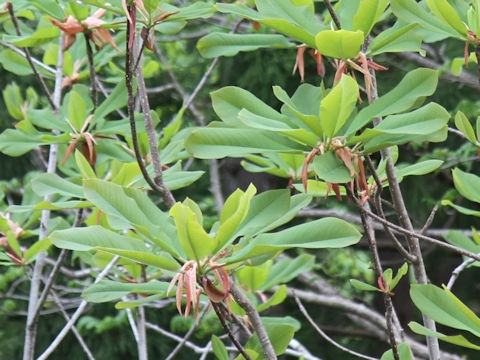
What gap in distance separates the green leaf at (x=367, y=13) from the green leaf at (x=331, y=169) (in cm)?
19

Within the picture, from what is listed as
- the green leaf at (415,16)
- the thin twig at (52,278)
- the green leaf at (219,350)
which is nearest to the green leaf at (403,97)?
the green leaf at (415,16)

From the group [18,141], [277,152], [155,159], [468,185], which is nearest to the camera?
[277,152]

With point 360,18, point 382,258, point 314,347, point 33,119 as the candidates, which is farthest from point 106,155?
point 382,258

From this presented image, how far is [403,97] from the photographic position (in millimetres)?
782

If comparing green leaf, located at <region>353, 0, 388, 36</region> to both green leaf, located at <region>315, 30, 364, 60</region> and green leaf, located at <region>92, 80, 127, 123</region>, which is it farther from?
green leaf, located at <region>92, 80, 127, 123</region>

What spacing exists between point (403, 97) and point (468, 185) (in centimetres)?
30

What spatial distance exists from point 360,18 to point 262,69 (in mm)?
2788

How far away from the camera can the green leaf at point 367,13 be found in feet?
2.69

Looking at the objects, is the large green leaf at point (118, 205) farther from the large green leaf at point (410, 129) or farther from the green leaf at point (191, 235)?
the large green leaf at point (410, 129)

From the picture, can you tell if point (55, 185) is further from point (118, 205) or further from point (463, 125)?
point (463, 125)

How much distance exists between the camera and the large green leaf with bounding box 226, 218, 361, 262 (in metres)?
0.72

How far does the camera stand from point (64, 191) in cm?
97

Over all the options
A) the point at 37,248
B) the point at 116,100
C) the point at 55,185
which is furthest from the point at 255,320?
the point at 37,248

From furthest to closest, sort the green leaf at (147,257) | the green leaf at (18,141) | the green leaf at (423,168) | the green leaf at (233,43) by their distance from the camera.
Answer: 1. the green leaf at (18,141)
2. the green leaf at (233,43)
3. the green leaf at (423,168)
4. the green leaf at (147,257)
